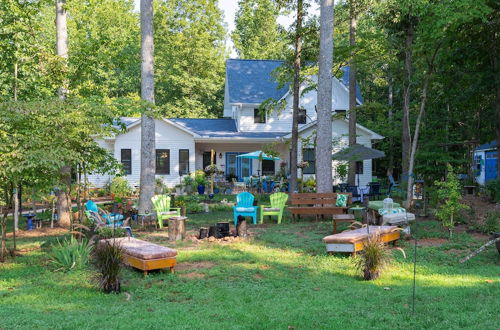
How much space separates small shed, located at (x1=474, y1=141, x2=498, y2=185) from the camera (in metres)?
24.6

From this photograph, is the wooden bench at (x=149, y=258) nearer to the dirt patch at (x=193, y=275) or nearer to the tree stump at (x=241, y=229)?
the dirt patch at (x=193, y=275)

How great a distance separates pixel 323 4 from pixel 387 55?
4.55 m

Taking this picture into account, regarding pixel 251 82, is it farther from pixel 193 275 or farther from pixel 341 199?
pixel 193 275

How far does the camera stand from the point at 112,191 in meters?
→ 20.2

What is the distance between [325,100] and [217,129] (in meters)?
12.3

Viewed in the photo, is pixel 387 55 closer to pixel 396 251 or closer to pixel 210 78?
pixel 396 251

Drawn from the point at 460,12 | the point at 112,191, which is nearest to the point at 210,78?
the point at 112,191

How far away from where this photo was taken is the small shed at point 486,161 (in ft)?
80.7

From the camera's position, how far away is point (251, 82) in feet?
85.4

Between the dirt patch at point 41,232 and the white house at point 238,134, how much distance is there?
9.28 m

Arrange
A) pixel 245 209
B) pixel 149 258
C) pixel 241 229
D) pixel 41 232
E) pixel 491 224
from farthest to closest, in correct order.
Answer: pixel 245 209
pixel 41 232
pixel 241 229
pixel 491 224
pixel 149 258

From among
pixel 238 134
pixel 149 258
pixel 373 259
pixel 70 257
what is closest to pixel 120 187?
pixel 238 134

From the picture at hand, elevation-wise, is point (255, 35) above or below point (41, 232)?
above

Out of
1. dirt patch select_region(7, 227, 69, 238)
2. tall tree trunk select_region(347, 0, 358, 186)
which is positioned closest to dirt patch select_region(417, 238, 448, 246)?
dirt patch select_region(7, 227, 69, 238)
